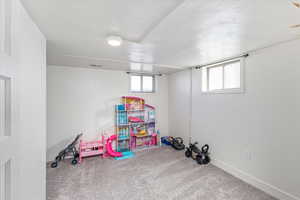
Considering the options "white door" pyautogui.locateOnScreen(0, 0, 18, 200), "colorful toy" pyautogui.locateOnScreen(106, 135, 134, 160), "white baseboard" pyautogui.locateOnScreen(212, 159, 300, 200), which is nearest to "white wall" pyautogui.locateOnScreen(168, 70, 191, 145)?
"white baseboard" pyautogui.locateOnScreen(212, 159, 300, 200)

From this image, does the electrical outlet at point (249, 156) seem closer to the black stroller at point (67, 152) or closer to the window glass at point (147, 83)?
the window glass at point (147, 83)

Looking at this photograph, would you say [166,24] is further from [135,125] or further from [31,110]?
[135,125]

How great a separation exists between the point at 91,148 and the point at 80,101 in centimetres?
122

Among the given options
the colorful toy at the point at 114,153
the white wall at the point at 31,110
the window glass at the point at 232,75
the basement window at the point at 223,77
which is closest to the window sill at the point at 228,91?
the basement window at the point at 223,77

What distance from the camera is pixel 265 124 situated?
7.07 feet

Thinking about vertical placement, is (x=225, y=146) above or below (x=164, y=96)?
below

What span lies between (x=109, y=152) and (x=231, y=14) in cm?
353

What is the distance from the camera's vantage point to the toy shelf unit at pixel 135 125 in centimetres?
383

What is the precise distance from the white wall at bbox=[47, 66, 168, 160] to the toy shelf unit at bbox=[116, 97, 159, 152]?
0.88 feet

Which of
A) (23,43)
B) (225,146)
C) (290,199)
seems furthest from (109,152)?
(290,199)

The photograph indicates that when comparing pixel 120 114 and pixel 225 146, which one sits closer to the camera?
pixel 225 146

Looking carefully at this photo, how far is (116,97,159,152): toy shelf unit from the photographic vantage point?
383 centimetres

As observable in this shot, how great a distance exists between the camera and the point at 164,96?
4594 mm

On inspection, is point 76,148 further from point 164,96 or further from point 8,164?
point 8,164
